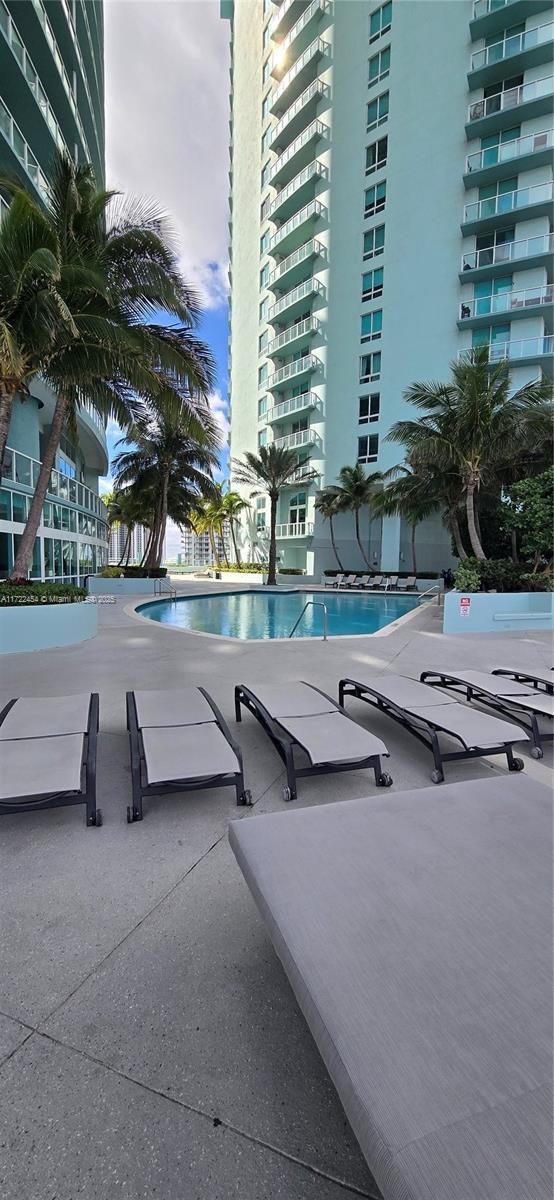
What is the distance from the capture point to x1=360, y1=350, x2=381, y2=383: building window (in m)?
30.2

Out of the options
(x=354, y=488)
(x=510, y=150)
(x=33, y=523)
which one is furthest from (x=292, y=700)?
(x=510, y=150)

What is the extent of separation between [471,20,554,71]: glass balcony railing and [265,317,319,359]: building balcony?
562 inches

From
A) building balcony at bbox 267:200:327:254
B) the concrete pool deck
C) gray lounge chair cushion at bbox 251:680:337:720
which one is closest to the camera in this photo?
the concrete pool deck

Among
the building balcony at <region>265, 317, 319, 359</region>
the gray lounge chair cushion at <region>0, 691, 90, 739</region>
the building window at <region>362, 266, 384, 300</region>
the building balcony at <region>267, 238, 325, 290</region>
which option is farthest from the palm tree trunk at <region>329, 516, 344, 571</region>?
the gray lounge chair cushion at <region>0, 691, 90, 739</region>

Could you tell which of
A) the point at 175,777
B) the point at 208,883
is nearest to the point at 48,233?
the point at 175,777

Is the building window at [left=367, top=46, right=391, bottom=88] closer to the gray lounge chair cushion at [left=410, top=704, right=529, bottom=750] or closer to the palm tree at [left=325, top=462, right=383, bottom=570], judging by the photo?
the palm tree at [left=325, top=462, right=383, bottom=570]

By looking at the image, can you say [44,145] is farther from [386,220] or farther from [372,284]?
[386,220]

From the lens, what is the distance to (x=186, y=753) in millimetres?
3326

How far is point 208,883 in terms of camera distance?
2.50m

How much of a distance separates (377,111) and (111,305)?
33.1 m

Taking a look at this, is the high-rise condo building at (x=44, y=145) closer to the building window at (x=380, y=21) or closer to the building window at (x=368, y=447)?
the building window at (x=368, y=447)

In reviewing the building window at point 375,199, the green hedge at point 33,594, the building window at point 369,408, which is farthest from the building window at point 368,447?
the green hedge at point 33,594

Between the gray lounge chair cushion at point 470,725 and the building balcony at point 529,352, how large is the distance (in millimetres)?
25356

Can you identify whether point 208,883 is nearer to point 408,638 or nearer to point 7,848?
point 7,848
